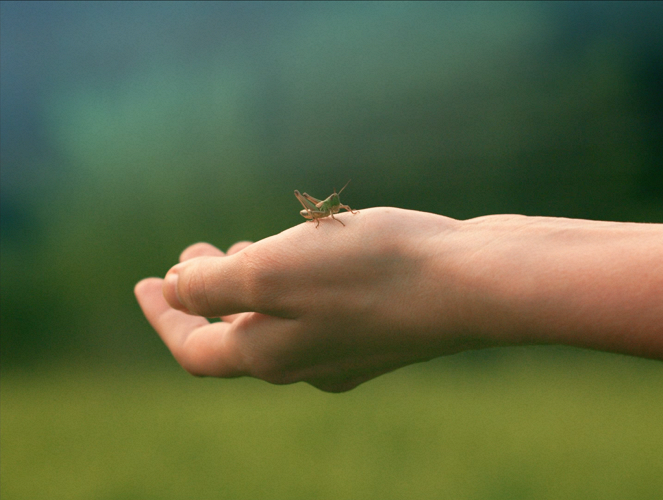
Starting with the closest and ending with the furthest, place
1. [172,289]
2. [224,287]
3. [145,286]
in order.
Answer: [224,287] < [172,289] < [145,286]

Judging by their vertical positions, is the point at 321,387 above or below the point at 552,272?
below

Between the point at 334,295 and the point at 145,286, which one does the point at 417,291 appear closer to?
the point at 334,295

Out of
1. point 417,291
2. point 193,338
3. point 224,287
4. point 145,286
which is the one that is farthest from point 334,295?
point 145,286

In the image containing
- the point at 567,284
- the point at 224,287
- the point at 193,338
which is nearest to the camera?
the point at 567,284

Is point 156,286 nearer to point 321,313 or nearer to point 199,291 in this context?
point 199,291

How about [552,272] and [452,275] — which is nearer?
[552,272]

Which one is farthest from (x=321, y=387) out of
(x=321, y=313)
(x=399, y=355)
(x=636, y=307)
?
(x=636, y=307)

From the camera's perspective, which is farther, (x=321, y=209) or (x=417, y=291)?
(x=321, y=209)

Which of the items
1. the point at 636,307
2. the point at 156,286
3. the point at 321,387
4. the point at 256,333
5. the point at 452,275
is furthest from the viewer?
the point at 156,286
